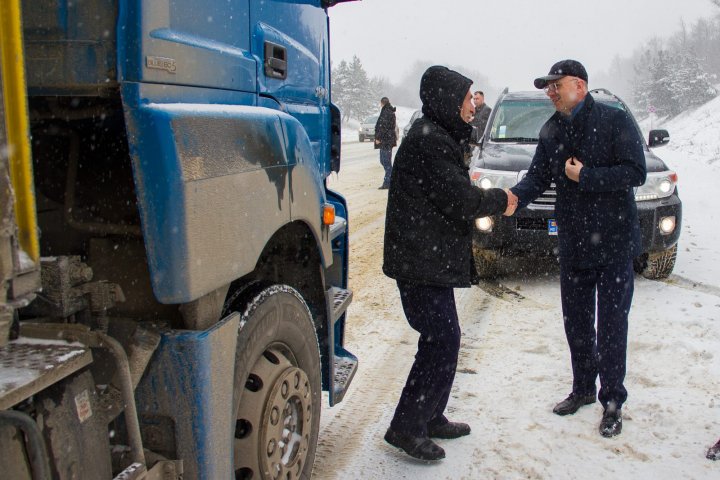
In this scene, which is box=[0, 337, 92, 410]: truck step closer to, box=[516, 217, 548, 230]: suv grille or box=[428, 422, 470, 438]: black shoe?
box=[428, 422, 470, 438]: black shoe

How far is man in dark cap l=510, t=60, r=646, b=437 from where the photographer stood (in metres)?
3.58

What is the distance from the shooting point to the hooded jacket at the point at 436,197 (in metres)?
3.11

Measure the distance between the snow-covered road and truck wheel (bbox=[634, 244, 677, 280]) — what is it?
0.10m

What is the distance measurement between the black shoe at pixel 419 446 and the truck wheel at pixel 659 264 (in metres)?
3.93

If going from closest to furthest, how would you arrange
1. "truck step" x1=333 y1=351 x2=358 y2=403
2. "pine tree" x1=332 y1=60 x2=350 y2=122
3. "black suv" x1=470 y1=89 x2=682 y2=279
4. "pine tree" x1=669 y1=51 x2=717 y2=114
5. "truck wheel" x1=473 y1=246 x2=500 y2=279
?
"truck step" x1=333 y1=351 x2=358 y2=403 → "black suv" x1=470 y1=89 x2=682 y2=279 → "truck wheel" x1=473 y1=246 x2=500 y2=279 → "pine tree" x1=669 y1=51 x2=717 y2=114 → "pine tree" x1=332 y1=60 x2=350 y2=122

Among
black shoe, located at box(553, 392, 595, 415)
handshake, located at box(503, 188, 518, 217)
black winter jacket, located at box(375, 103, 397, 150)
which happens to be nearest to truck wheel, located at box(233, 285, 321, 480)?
handshake, located at box(503, 188, 518, 217)

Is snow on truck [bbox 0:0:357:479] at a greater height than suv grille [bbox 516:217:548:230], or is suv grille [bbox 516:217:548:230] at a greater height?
snow on truck [bbox 0:0:357:479]

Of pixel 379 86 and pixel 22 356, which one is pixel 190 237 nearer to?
pixel 22 356

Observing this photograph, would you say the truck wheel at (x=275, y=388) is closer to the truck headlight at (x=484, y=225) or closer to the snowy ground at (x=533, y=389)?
the snowy ground at (x=533, y=389)

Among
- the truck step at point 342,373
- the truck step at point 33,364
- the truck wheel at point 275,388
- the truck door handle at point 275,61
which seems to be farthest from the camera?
the truck step at point 342,373

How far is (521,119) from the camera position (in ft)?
24.9

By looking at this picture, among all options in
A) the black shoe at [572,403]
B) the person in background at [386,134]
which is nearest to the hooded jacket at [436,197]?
the black shoe at [572,403]

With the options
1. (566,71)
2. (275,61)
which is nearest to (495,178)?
(566,71)

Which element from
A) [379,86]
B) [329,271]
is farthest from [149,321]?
[379,86]
